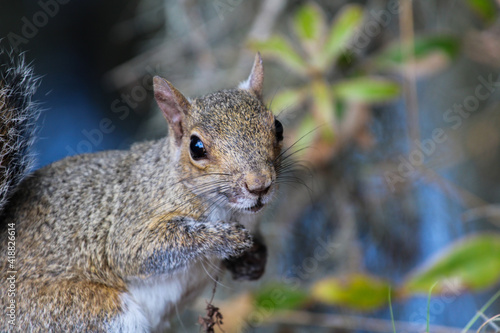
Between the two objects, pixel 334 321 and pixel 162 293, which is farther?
pixel 334 321

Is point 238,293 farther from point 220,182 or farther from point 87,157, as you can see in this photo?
point 220,182

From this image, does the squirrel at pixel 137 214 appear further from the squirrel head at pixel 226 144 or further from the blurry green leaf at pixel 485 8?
the blurry green leaf at pixel 485 8

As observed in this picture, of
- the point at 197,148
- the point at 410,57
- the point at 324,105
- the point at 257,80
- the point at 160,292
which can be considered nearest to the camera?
the point at 197,148

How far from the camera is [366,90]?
2092 millimetres

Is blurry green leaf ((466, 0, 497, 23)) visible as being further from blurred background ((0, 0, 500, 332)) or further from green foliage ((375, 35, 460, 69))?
green foliage ((375, 35, 460, 69))

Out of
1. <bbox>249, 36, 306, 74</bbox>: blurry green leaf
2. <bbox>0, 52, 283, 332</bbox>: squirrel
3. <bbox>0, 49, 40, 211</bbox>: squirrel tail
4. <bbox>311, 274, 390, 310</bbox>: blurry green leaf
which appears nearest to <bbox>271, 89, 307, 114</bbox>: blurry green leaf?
<bbox>249, 36, 306, 74</bbox>: blurry green leaf

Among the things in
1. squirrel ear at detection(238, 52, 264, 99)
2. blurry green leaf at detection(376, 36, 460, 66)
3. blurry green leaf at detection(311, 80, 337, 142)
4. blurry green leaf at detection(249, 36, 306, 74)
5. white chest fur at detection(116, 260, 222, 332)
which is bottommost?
white chest fur at detection(116, 260, 222, 332)

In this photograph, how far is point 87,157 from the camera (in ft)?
5.39

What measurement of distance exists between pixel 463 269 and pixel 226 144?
91 cm

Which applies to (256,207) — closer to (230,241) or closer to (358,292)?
(230,241)

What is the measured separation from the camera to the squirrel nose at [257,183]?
4.00ft

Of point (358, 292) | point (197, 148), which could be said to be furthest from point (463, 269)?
point (197, 148)

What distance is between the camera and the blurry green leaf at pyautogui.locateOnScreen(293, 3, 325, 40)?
2.07 m

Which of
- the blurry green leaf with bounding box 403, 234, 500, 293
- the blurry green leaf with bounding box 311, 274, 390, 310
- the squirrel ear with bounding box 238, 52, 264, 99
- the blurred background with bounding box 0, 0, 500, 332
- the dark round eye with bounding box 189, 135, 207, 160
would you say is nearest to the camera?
the dark round eye with bounding box 189, 135, 207, 160
